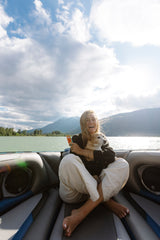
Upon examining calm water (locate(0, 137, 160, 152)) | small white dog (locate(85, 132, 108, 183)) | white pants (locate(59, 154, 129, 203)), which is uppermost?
small white dog (locate(85, 132, 108, 183))

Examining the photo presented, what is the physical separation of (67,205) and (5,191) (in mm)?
585

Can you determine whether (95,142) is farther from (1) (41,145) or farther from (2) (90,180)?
(1) (41,145)

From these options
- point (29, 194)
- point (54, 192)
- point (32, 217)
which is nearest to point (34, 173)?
point (29, 194)

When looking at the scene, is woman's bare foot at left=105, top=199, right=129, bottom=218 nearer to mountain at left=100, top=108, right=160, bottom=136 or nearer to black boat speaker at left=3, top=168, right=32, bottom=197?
black boat speaker at left=3, top=168, right=32, bottom=197

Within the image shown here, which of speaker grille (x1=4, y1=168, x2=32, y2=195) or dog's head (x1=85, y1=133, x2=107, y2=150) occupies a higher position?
dog's head (x1=85, y1=133, x2=107, y2=150)

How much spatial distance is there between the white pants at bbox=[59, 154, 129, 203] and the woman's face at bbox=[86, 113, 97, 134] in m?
0.38

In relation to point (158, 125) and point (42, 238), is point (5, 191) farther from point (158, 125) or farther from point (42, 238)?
point (158, 125)

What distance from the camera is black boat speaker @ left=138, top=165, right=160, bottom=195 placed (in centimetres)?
128

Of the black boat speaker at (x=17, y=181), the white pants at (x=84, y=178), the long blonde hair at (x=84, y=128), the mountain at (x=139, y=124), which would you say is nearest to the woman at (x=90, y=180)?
the white pants at (x=84, y=178)

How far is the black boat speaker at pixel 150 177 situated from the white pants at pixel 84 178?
0.44 m

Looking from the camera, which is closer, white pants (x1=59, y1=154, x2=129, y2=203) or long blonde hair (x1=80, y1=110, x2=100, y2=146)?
white pants (x1=59, y1=154, x2=129, y2=203)

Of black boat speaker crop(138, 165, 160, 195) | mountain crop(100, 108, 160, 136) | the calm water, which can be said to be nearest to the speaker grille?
black boat speaker crop(138, 165, 160, 195)

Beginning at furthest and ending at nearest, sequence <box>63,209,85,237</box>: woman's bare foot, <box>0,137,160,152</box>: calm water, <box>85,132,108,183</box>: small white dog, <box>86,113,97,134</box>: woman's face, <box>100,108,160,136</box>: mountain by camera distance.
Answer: <box>100,108,160,136</box>: mountain
<box>0,137,160,152</box>: calm water
<box>86,113,97,134</box>: woman's face
<box>85,132,108,183</box>: small white dog
<box>63,209,85,237</box>: woman's bare foot

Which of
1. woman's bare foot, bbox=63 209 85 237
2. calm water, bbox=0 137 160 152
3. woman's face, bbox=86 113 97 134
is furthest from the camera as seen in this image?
calm water, bbox=0 137 160 152
